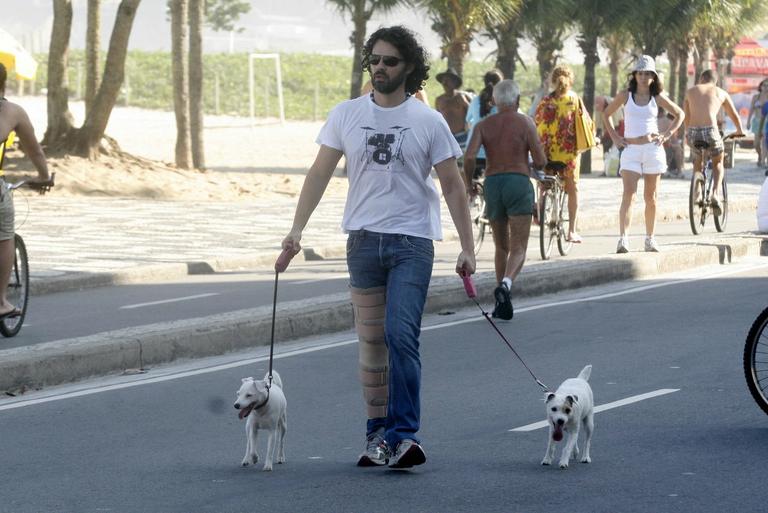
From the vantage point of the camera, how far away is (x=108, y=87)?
998 inches

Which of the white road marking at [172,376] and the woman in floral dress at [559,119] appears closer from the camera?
the white road marking at [172,376]

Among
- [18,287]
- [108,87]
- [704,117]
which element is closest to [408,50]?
[18,287]

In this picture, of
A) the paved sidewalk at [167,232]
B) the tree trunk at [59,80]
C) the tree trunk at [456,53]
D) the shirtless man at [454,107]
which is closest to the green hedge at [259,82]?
the tree trunk at [456,53]

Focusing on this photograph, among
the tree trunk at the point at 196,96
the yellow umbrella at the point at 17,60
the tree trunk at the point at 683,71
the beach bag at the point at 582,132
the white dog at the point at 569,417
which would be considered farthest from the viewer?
the tree trunk at the point at 683,71

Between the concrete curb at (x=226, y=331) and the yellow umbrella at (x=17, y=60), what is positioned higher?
the yellow umbrella at (x=17, y=60)

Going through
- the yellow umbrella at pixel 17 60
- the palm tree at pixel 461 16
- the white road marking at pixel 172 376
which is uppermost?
the palm tree at pixel 461 16

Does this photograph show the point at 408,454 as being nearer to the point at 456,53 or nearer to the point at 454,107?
the point at 454,107

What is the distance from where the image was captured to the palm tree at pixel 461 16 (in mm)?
31781

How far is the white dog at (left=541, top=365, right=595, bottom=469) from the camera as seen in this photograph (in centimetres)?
700

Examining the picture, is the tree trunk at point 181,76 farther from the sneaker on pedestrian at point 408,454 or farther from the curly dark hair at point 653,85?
the sneaker on pedestrian at point 408,454

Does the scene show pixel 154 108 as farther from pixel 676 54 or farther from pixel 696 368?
pixel 696 368

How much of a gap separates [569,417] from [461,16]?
25556 millimetres

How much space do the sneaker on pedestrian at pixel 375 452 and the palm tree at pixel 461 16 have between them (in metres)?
25.1

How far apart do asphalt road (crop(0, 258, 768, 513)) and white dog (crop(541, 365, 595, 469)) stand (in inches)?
3.6
